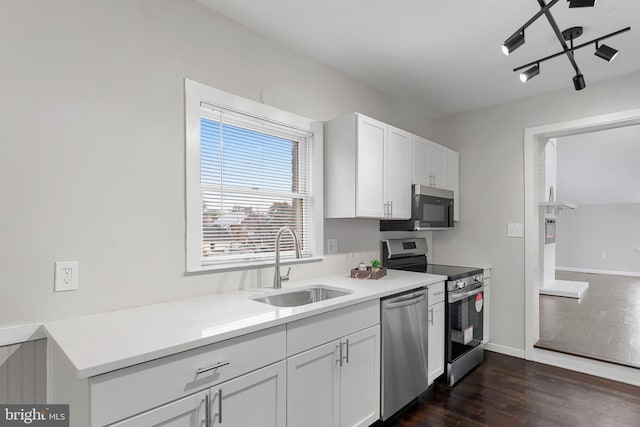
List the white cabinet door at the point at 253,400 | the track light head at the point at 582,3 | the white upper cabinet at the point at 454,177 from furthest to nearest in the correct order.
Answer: the white upper cabinet at the point at 454,177 → the track light head at the point at 582,3 → the white cabinet door at the point at 253,400

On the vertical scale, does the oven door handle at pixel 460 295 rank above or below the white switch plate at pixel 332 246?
below

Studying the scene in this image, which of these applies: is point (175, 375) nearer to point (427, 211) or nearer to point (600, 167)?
point (427, 211)

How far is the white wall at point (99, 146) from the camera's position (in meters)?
1.42

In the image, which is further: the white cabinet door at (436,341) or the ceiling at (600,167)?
the ceiling at (600,167)

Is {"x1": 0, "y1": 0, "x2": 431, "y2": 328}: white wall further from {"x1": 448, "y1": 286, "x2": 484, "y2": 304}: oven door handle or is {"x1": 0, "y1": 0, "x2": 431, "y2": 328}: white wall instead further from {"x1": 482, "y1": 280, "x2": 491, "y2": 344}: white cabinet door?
{"x1": 482, "y1": 280, "x2": 491, "y2": 344}: white cabinet door

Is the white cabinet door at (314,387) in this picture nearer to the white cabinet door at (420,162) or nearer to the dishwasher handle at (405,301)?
the dishwasher handle at (405,301)

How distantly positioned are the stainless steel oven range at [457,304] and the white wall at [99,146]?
1733 millimetres

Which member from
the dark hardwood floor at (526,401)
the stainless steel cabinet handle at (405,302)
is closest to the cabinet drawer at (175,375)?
the stainless steel cabinet handle at (405,302)

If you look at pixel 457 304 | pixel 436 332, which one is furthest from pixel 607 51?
pixel 436 332

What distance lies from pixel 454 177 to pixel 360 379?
103 inches

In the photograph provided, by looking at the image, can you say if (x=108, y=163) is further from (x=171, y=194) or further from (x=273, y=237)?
(x=273, y=237)

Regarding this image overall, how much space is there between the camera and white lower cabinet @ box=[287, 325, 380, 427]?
1.66 metres

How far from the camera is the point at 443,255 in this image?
401 cm

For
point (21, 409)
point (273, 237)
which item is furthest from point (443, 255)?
point (21, 409)
